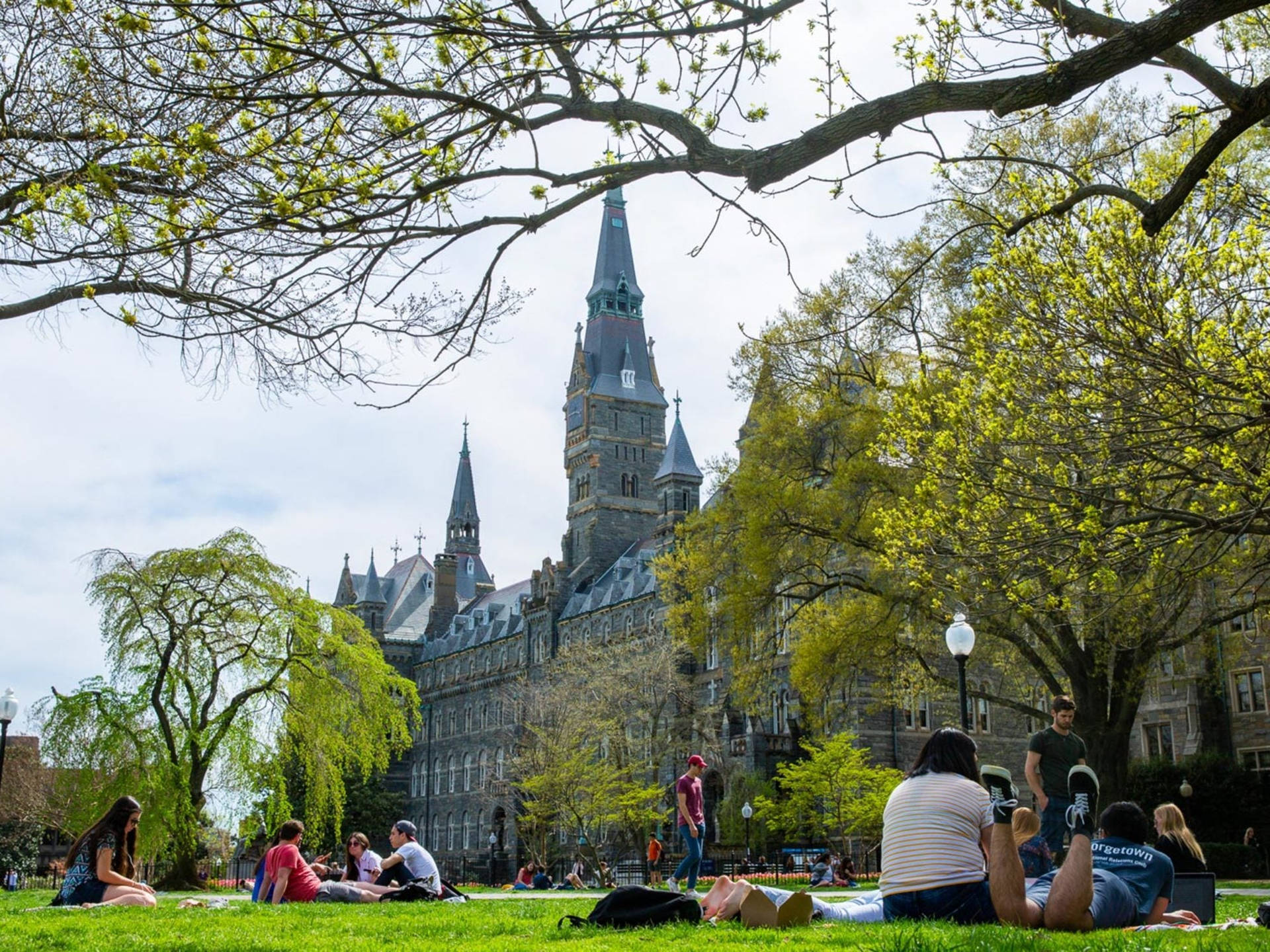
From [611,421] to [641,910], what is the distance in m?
79.7

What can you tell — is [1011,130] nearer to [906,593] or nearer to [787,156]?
[906,593]

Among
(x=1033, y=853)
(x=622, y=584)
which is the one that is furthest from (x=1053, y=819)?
(x=622, y=584)

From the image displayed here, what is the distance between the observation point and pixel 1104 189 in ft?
29.8

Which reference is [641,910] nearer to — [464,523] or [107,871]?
[107,871]

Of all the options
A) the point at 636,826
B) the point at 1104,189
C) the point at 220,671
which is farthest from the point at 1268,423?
the point at 636,826

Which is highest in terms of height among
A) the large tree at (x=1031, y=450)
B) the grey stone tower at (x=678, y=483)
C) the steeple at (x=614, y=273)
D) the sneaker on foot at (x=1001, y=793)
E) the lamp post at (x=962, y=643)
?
the steeple at (x=614, y=273)

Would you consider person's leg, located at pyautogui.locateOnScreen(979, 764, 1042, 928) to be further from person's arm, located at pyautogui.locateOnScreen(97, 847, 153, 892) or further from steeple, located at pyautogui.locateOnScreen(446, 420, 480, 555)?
steeple, located at pyautogui.locateOnScreen(446, 420, 480, 555)

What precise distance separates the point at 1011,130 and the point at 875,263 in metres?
5.32

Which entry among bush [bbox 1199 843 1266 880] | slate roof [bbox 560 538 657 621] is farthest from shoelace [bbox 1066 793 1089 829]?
slate roof [bbox 560 538 657 621]

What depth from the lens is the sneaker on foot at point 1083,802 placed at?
6.58m

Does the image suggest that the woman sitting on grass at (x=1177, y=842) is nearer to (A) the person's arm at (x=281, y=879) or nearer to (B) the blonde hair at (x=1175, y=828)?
(B) the blonde hair at (x=1175, y=828)

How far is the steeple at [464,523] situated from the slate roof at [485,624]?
30.3 ft

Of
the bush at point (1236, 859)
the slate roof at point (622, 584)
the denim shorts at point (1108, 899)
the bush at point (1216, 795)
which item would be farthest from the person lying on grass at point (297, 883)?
the slate roof at point (622, 584)

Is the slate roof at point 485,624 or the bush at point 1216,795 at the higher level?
the slate roof at point 485,624
